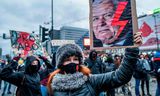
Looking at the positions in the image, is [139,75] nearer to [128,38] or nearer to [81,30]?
[128,38]

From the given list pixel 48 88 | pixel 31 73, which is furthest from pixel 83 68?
pixel 31 73

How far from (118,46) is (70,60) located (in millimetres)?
785

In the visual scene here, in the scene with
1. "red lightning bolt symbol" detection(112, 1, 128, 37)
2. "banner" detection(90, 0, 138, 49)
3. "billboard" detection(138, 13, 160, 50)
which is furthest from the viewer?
"billboard" detection(138, 13, 160, 50)

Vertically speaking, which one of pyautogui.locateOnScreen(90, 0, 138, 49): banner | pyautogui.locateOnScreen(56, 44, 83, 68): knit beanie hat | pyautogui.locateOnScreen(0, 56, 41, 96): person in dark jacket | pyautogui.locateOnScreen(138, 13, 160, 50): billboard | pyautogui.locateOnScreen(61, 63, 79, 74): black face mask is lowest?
pyautogui.locateOnScreen(0, 56, 41, 96): person in dark jacket

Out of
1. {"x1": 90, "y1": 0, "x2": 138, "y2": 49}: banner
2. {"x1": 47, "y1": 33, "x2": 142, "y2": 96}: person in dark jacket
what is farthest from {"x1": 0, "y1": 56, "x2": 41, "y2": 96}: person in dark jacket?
{"x1": 47, "y1": 33, "x2": 142, "y2": 96}: person in dark jacket

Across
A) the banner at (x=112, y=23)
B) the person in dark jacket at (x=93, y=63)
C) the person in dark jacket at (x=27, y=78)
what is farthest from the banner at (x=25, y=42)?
the banner at (x=112, y=23)

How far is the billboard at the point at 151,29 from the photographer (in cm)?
3925

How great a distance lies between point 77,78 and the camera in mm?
3262

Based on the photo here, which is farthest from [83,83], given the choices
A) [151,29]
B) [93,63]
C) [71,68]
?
[151,29]

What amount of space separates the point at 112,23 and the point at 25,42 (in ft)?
29.7

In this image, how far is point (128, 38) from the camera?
3.72 meters

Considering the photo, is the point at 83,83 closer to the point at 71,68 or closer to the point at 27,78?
the point at 71,68

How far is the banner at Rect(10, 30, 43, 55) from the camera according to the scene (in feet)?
40.5

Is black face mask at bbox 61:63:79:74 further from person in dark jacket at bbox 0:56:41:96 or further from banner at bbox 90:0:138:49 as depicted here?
person in dark jacket at bbox 0:56:41:96
